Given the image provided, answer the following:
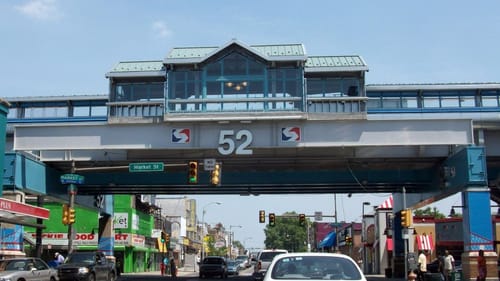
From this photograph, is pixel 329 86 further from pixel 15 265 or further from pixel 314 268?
pixel 314 268

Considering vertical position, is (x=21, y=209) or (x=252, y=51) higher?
(x=252, y=51)

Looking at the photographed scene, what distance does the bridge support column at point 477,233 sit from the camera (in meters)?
30.0

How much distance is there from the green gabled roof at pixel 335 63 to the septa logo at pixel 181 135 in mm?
7254

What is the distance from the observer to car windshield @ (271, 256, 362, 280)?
9180 millimetres

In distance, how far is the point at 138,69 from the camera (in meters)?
35.3

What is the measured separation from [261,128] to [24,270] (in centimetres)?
1379

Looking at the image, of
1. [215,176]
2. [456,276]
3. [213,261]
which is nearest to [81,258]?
[215,176]

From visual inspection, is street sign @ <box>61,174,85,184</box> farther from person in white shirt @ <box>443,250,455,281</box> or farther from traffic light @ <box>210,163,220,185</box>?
person in white shirt @ <box>443,250,455,281</box>

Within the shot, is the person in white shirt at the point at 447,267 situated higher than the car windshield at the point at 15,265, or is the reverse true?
the car windshield at the point at 15,265

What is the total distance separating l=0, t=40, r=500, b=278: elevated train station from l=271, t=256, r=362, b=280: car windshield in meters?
21.0

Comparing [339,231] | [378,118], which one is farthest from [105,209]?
[339,231]

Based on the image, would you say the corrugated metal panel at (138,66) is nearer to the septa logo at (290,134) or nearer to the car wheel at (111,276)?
the septa logo at (290,134)

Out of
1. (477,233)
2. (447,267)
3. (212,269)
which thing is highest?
(477,233)

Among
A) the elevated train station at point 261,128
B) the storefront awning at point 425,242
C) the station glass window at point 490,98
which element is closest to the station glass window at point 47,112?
the elevated train station at point 261,128
